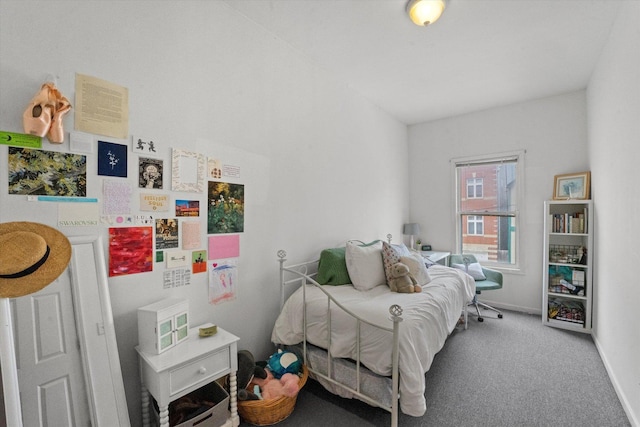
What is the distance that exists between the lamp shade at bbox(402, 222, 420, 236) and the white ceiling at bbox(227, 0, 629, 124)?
181 cm

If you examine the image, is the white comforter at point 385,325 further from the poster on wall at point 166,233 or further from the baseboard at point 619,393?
the baseboard at point 619,393

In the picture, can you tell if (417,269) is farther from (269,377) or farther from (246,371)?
(246,371)

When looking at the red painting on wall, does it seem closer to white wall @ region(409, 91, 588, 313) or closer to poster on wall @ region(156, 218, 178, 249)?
poster on wall @ region(156, 218, 178, 249)

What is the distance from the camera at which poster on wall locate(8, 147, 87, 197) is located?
4.04ft

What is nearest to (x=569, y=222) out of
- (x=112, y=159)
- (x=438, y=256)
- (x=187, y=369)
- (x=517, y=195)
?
(x=517, y=195)

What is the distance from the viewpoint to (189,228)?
180 cm

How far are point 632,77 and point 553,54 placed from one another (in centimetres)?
110

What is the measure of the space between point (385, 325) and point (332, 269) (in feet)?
2.71

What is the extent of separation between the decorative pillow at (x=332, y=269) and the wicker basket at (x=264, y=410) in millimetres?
947

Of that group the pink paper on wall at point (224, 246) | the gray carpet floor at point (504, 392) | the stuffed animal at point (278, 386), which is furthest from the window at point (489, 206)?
the pink paper on wall at point (224, 246)

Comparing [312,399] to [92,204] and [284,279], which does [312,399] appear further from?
[92,204]

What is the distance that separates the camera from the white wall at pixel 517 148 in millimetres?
Result: 3467

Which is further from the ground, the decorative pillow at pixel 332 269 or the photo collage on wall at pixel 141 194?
the photo collage on wall at pixel 141 194

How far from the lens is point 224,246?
1976 millimetres
